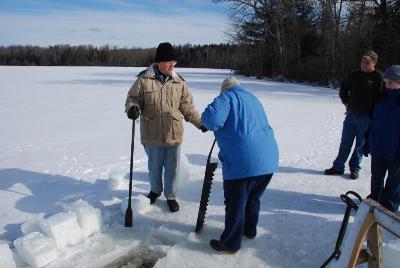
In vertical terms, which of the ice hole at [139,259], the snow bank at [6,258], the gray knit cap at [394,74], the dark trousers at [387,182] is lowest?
the ice hole at [139,259]

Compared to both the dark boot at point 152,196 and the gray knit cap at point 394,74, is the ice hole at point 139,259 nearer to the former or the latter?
the dark boot at point 152,196

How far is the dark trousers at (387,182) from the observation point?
13.8 feet

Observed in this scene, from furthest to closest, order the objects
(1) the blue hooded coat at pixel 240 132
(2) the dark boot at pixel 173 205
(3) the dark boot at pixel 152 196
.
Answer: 1. (3) the dark boot at pixel 152 196
2. (2) the dark boot at pixel 173 205
3. (1) the blue hooded coat at pixel 240 132

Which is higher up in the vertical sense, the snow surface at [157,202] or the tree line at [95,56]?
the tree line at [95,56]

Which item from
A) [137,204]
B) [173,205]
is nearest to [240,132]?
[173,205]

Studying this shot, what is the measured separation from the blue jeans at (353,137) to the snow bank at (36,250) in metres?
4.14

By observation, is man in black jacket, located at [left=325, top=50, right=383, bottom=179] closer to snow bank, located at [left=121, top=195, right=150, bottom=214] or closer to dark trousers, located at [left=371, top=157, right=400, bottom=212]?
dark trousers, located at [left=371, top=157, right=400, bottom=212]

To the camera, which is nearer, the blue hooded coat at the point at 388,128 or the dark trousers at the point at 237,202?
the dark trousers at the point at 237,202

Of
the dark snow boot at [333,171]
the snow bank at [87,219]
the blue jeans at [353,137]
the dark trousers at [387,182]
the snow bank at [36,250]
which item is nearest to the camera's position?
the snow bank at [36,250]

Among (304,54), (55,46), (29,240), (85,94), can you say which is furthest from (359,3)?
(55,46)

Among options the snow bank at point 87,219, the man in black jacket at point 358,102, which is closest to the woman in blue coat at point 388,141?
the man in black jacket at point 358,102

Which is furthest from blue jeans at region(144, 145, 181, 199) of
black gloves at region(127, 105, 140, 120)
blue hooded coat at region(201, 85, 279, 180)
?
blue hooded coat at region(201, 85, 279, 180)

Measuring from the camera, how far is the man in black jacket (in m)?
5.34

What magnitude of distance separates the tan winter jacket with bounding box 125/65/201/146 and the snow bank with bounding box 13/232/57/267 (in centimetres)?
152
